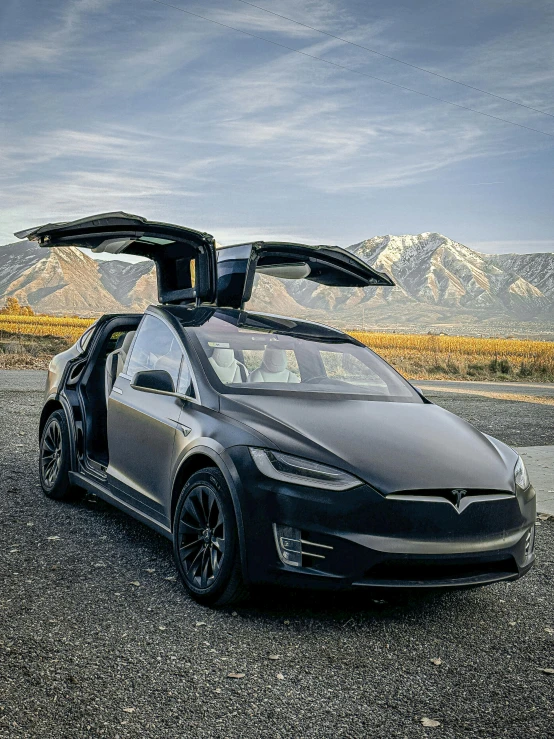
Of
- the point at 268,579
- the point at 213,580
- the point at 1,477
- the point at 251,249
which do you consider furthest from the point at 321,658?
the point at 1,477

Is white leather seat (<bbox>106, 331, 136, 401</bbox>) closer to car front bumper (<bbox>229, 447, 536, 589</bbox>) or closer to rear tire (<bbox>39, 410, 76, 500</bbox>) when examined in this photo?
rear tire (<bbox>39, 410, 76, 500</bbox>)

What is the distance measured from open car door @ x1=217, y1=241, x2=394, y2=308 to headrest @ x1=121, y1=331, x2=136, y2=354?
95 cm

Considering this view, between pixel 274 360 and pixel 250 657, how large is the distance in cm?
230

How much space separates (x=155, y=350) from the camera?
18.7 ft

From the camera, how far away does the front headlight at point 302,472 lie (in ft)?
13.0

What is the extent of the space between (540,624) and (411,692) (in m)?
1.30

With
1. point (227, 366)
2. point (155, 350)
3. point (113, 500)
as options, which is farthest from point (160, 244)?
point (113, 500)

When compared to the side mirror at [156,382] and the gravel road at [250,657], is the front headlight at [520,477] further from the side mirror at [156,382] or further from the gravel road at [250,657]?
the side mirror at [156,382]

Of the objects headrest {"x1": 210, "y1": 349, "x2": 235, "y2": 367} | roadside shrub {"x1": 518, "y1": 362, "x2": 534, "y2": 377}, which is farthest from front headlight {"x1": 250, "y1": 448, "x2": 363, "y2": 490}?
roadside shrub {"x1": 518, "y1": 362, "x2": 534, "y2": 377}

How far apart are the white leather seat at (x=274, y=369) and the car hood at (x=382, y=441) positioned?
430mm

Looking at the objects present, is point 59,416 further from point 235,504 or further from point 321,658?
point 321,658

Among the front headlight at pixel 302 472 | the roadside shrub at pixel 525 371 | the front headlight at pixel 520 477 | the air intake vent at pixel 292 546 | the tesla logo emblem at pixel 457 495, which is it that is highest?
the front headlight at pixel 302 472

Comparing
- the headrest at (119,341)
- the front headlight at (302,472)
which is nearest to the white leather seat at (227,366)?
the front headlight at (302,472)

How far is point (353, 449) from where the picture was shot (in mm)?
4191
